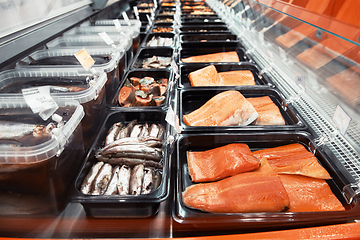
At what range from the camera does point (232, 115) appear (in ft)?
6.39

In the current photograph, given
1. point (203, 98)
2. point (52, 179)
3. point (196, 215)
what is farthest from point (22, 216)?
point (203, 98)

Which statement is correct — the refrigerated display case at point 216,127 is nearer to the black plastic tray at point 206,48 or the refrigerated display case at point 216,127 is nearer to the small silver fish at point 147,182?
the small silver fish at point 147,182

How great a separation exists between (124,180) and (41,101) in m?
0.70

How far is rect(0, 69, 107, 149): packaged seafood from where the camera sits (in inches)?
66.1

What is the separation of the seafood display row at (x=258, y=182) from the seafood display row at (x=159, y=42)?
252cm

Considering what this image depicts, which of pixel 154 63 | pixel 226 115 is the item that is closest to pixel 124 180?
pixel 226 115

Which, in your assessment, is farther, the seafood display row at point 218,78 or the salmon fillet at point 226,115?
the seafood display row at point 218,78

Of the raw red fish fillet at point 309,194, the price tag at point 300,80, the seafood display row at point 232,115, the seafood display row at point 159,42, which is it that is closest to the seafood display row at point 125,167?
the seafood display row at point 232,115

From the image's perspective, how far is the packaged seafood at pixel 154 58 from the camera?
308 centimetres

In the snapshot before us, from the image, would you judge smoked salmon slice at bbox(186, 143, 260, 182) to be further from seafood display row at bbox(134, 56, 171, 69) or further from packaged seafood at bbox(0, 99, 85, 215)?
seafood display row at bbox(134, 56, 171, 69)

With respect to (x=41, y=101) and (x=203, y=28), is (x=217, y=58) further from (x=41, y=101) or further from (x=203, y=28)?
(x=41, y=101)

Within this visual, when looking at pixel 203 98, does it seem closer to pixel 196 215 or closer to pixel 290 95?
pixel 290 95

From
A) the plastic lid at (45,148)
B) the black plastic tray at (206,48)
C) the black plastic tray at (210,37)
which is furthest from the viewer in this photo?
the black plastic tray at (210,37)

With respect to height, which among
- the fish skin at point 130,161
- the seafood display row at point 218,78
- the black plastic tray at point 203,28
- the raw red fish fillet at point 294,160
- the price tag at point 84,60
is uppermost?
the black plastic tray at point 203,28
